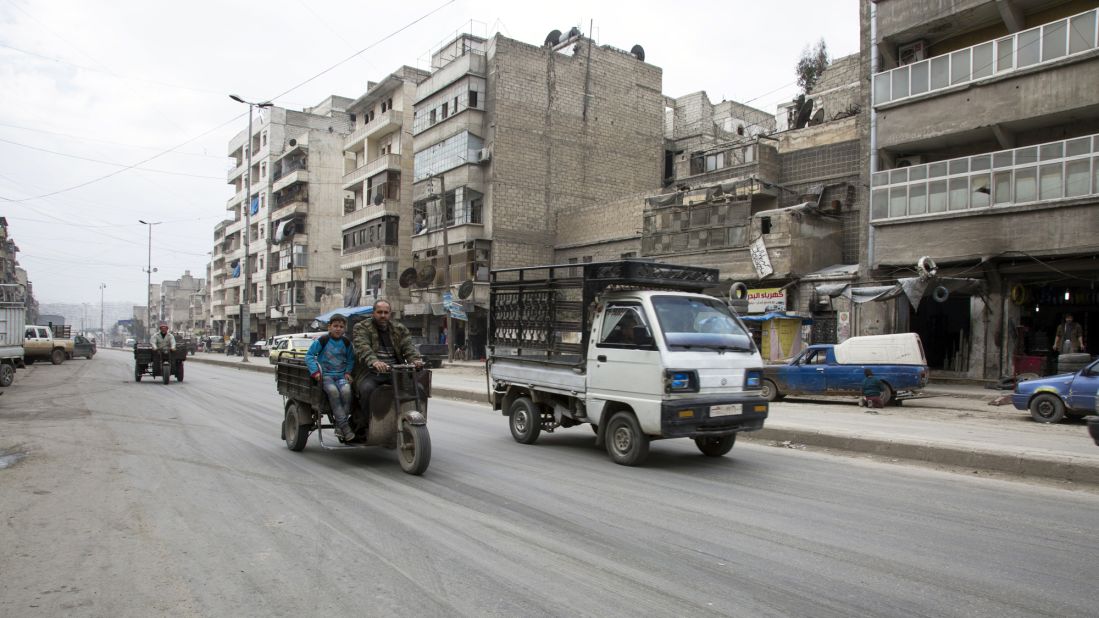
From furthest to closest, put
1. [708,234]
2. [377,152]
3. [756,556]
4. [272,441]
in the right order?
[377,152] → [708,234] → [272,441] → [756,556]

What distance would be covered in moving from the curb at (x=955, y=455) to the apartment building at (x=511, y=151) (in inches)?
1134

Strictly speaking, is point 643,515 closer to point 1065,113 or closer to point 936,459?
point 936,459

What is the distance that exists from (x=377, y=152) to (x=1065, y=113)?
43755mm

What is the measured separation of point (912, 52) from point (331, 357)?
2225 centimetres

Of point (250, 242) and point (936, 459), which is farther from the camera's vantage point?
point (250, 242)

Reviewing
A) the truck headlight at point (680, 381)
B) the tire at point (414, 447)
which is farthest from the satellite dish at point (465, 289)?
the truck headlight at point (680, 381)

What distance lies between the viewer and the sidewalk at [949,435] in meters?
8.02

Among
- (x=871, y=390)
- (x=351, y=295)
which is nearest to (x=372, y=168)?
(x=351, y=295)

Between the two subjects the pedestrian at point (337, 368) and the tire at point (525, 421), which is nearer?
the pedestrian at point (337, 368)

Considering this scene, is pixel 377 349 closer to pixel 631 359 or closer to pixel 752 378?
pixel 631 359

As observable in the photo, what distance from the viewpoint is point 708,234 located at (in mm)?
28516

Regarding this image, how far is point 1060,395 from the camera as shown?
12672 mm

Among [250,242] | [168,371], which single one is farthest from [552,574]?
[250,242]

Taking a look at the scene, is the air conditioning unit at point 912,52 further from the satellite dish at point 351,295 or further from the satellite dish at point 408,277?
the satellite dish at point 351,295
